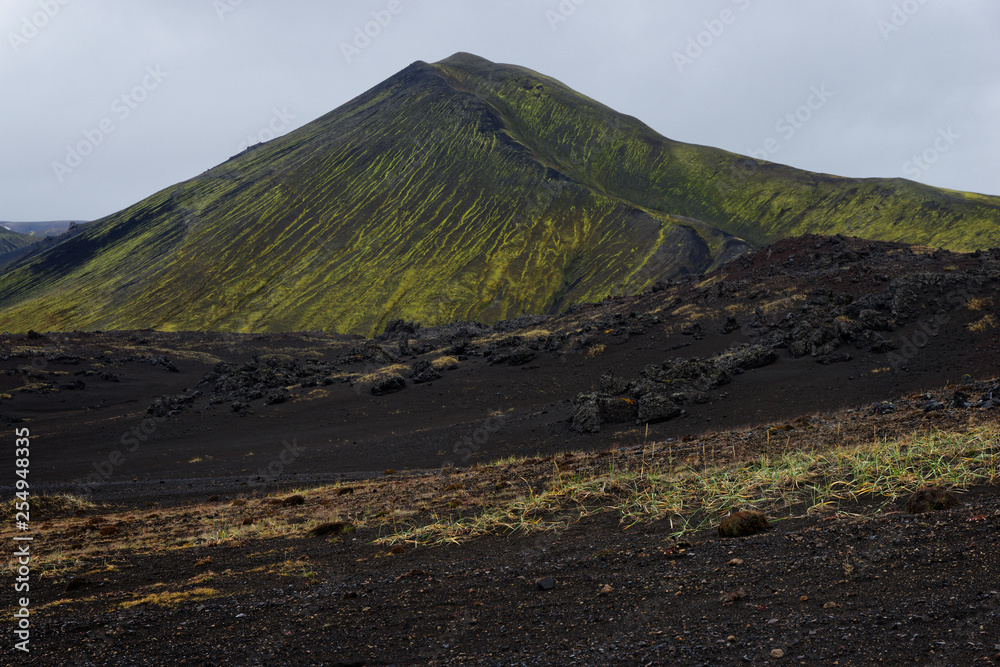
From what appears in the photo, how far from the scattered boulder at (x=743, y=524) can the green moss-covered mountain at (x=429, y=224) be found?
68078 mm

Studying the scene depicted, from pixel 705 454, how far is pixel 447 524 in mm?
5533

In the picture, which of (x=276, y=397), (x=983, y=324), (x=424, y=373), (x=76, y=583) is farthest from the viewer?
(x=424, y=373)

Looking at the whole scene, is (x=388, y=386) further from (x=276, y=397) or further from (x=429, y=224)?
(x=429, y=224)

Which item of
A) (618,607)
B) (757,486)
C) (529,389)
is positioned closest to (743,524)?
(757,486)

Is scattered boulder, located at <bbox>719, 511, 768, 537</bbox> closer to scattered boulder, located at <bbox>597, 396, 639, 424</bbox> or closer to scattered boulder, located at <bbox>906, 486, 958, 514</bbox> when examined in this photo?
scattered boulder, located at <bbox>906, 486, 958, 514</bbox>

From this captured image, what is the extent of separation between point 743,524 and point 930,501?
173 cm

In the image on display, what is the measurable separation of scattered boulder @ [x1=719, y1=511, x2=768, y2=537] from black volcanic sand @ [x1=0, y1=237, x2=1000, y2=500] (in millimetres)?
11280

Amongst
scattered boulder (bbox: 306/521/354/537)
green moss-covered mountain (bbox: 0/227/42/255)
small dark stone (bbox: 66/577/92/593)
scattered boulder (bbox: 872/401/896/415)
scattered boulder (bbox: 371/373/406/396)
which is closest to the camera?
small dark stone (bbox: 66/577/92/593)

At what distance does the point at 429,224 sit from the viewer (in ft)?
300

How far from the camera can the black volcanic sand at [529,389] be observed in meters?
19.0

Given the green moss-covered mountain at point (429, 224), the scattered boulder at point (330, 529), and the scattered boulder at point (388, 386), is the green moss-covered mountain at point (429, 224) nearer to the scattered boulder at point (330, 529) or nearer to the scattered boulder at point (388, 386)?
the scattered boulder at point (388, 386)

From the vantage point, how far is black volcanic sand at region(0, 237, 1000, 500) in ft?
62.2

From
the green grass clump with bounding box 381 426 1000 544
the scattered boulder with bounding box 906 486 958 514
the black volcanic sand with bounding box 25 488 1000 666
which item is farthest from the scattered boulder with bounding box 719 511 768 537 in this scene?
the scattered boulder with bounding box 906 486 958 514

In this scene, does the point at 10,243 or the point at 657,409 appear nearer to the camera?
the point at 657,409
